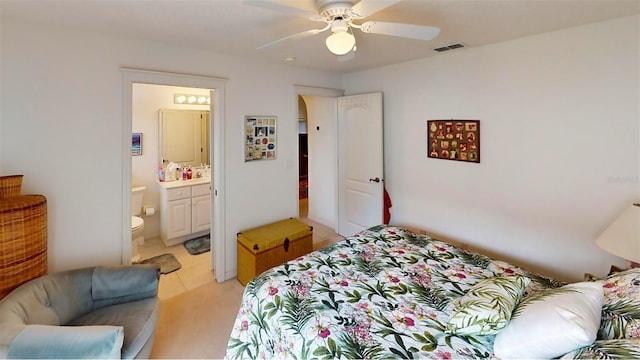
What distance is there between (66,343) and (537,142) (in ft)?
11.4

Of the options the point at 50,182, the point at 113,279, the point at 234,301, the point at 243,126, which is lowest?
the point at 234,301

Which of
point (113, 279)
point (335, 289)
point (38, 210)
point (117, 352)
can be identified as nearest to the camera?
point (117, 352)

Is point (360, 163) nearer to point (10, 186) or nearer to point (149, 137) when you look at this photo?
point (149, 137)

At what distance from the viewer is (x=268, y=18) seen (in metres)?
2.07

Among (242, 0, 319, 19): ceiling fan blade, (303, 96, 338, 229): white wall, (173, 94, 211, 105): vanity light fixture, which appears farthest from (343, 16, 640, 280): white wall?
(173, 94, 211, 105): vanity light fixture

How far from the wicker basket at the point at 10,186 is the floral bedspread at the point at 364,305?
1.68 meters

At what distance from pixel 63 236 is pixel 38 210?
0.52m

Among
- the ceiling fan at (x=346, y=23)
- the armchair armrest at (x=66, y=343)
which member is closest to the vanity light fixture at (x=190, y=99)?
the ceiling fan at (x=346, y=23)

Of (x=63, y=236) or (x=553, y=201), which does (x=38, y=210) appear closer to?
(x=63, y=236)

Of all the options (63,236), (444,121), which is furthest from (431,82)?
(63,236)

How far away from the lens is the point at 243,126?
321cm

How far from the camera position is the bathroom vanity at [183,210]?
3.91 m

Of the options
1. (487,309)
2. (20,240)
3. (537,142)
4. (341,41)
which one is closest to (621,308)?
(487,309)

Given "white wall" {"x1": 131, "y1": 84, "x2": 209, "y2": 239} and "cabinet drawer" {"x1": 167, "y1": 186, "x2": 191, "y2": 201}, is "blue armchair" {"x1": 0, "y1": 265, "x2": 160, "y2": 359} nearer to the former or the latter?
"cabinet drawer" {"x1": 167, "y1": 186, "x2": 191, "y2": 201}
